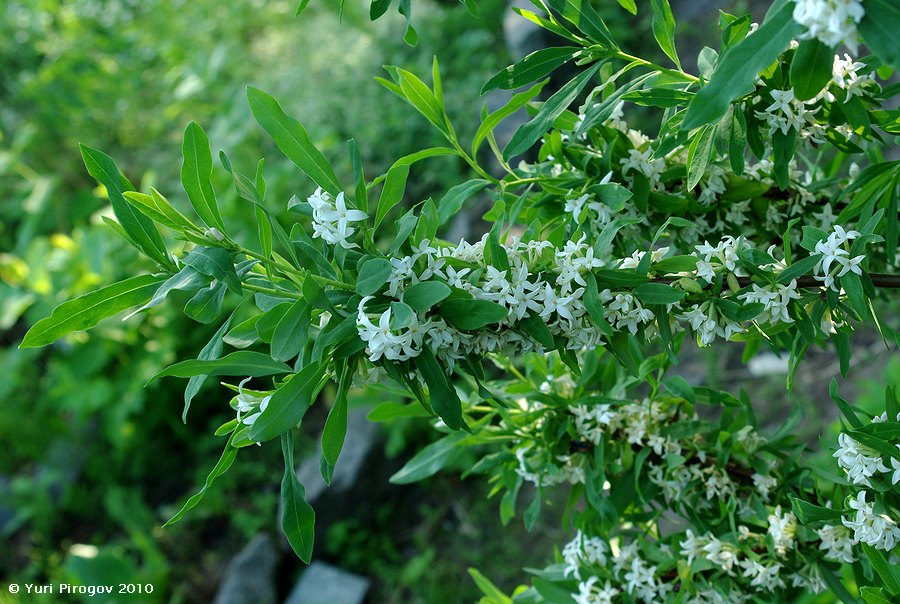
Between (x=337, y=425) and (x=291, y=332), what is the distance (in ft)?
0.32

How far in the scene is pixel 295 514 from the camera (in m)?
0.66

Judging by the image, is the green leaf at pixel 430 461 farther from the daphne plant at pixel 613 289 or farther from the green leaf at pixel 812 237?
the green leaf at pixel 812 237

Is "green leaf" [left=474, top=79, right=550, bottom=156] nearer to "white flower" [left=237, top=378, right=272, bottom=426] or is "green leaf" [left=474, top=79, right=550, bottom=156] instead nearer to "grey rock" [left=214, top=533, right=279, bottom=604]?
"white flower" [left=237, top=378, right=272, bottom=426]

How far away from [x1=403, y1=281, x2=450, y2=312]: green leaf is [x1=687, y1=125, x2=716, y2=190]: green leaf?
263mm

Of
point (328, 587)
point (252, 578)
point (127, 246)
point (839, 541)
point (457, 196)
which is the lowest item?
point (328, 587)

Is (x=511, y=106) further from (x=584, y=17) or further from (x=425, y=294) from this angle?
(x=425, y=294)

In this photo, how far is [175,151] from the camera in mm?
4469

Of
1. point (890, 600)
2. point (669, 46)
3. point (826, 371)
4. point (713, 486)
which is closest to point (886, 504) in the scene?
point (890, 600)

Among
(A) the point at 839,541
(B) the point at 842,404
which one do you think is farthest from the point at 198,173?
(A) the point at 839,541

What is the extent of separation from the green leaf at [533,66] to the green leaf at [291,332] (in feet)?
0.97

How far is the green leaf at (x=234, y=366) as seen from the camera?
0.62 metres

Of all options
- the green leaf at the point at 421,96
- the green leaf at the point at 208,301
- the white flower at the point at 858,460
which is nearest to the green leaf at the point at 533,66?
the green leaf at the point at 421,96

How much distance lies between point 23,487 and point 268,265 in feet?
9.96

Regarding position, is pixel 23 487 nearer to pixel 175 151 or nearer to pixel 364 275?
pixel 175 151
